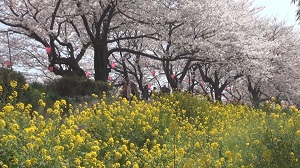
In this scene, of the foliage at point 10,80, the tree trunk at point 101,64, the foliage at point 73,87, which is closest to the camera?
Answer: the foliage at point 10,80

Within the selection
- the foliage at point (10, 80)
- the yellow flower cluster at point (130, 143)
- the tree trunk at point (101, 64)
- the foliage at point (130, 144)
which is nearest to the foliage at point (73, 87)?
the foliage at point (10, 80)

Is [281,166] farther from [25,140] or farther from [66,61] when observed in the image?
[66,61]

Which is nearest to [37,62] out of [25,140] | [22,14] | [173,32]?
[22,14]

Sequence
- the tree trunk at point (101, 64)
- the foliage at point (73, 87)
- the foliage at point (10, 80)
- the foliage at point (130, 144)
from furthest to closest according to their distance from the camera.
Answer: the tree trunk at point (101, 64)
the foliage at point (73, 87)
the foliage at point (10, 80)
the foliage at point (130, 144)

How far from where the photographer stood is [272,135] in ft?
19.1

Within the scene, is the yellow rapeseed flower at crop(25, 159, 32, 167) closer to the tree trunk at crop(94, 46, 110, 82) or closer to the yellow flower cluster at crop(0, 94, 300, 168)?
the yellow flower cluster at crop(0, 94, 300, 168)

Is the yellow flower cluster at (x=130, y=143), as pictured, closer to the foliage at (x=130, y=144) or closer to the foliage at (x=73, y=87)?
the foliage at (x=130, y=144)

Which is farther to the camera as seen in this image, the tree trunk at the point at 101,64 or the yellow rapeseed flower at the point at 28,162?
the tree trunk at the point at 101,64

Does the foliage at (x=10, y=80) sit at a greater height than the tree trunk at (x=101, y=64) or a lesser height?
lesser

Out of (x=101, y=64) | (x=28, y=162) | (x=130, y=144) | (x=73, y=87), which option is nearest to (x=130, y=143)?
(x=130, y=144)

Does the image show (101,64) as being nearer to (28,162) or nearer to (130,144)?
(130,144)

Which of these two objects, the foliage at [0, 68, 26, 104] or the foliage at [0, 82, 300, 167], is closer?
the foliage at [0, 82, 300, 167]

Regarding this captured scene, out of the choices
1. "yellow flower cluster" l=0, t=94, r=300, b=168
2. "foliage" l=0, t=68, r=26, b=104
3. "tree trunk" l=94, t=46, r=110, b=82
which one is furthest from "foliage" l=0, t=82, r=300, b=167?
"tree trunk" l=94, t=46, r=110, b=82

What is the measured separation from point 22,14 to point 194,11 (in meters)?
8.59
